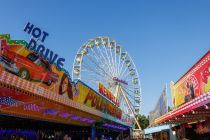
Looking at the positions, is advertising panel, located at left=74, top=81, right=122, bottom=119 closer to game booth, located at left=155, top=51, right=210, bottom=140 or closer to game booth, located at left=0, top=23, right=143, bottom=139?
game booth, located at left=0, top=23, right=143, bottom=139

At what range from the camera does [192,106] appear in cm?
A: 1120

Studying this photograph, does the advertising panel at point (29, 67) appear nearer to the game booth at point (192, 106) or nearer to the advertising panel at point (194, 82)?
the game booth at point (192, 106)

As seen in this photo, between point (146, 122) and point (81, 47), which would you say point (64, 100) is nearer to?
point (81, 47)

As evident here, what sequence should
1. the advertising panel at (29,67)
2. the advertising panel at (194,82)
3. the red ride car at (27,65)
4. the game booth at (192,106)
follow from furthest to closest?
1. the advertising panel at (194,82)
2. the game booth at (192,106)
3. the advertising panel at (29,67)
4. the red ride car at (27,65)

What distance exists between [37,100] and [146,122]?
89529 millimetres

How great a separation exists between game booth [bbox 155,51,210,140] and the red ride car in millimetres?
5918

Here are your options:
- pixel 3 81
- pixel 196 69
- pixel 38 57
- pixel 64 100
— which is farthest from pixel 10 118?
pixel 196 69

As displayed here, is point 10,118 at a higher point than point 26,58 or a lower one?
lower

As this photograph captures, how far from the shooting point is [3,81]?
9.04 metres

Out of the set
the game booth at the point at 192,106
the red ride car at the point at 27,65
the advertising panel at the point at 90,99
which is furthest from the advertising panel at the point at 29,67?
the game booth at the point at 192,106

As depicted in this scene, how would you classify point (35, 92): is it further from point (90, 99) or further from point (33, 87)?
point (90, 99)

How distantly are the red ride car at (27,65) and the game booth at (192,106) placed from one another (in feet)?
19.4

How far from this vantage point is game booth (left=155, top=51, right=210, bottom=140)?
13.6 meters

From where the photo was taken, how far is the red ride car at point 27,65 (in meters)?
10.0
